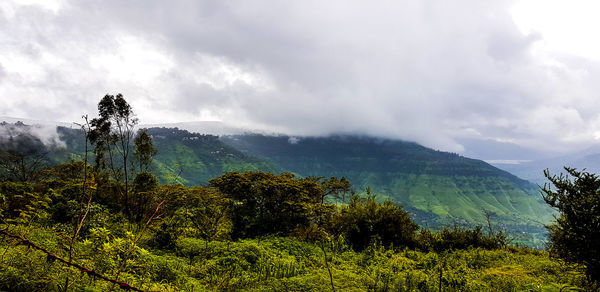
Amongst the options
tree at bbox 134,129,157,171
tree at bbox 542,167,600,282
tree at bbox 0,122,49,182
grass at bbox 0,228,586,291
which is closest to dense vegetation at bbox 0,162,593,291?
grass at bbox 0,228,586,291

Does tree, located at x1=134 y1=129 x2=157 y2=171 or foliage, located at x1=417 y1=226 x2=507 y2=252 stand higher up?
tree, located at x1=134 y1=129 x2=157 y2=171

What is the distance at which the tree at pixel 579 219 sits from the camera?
7258 millimetres

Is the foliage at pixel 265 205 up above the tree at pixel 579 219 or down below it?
below

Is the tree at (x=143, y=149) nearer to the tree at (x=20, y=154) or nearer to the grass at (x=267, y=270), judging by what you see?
the tree at (x=20, y=154)

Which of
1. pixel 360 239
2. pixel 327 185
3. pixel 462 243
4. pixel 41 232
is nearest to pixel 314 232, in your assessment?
pixel 360 239

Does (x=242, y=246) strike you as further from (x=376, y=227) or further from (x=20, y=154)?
(x=20, y=154)

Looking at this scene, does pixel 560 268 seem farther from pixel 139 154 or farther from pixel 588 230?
pixel 139 154

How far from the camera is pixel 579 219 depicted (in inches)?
295

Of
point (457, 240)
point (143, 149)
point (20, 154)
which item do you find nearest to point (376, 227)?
point (457, 240)

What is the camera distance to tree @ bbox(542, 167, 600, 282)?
7.26 meters

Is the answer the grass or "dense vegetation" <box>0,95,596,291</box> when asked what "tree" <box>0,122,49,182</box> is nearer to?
"dense vegetation" <box>0,95,596,291</box>

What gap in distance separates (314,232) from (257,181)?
14.8 feet

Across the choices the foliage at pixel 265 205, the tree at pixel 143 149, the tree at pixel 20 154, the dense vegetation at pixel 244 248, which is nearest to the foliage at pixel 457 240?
the dense vegetation at pixel 244 248

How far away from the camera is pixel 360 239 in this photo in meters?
14.4
